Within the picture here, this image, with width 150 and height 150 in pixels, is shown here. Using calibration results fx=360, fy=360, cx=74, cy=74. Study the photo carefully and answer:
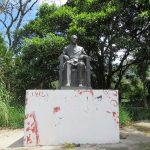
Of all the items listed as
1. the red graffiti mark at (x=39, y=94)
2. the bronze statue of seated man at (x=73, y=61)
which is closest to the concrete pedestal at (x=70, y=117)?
the red graffiti mark at (x=39, y=94)

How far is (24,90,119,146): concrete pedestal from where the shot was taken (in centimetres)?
828

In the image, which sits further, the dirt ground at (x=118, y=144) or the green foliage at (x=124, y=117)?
the green foliage at (x=124, y=117)

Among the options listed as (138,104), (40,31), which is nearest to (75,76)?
(40,31)

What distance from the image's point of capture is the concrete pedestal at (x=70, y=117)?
8.28 m

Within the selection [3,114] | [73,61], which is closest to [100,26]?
[73,61]

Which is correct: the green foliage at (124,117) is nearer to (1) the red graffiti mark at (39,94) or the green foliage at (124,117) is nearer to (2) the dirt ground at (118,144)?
(2) the dirt ground at (118,144)

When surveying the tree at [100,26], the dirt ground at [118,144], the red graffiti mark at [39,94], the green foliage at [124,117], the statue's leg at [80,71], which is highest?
the tree at [100,26]

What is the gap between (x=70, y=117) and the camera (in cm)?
841

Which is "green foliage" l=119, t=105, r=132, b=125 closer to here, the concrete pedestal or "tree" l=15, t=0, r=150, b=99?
"tree" l=15, t=0, r=150, b=99

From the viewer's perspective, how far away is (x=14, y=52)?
57.3 feet

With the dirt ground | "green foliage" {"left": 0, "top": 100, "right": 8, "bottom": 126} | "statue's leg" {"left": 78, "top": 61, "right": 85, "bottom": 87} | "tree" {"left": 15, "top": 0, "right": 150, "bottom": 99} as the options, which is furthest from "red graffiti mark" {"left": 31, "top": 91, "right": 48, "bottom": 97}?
"tree" {"left": 15, "top": 0, "right": 150, "bottom": 99}

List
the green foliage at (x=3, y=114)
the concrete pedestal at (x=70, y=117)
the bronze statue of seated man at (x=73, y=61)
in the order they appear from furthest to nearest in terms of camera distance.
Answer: the green foliage at (x=3, y=114)
the bronze statue of seated man at (x=73, y=61)
the concrete pedestal at (x=70, y=117)

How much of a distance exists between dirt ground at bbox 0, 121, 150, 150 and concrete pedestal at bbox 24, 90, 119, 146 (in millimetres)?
227

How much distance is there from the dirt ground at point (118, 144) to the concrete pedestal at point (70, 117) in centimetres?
23
